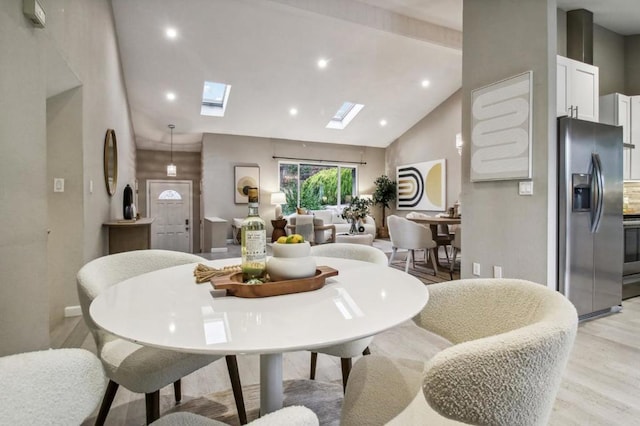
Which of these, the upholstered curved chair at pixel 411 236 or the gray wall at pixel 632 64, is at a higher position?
the gray wall at pixel 632 64

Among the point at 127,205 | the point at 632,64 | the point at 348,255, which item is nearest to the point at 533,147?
the point at 348,255

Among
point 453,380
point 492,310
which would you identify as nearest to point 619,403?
point 492,310

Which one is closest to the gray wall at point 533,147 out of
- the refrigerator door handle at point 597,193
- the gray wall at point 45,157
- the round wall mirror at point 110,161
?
the refrigerator door handle at point 597,193

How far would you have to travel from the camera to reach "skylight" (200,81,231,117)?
23.2 feet

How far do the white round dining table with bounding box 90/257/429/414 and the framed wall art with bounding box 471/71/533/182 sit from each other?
2191mm

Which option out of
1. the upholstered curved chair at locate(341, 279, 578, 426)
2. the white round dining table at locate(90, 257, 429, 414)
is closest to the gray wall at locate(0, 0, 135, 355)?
the white round dining table at locate(90, 257, 429, 414)

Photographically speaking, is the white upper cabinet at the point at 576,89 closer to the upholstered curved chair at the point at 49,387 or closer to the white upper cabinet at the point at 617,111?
the white upper cabinet at the point at 617,111

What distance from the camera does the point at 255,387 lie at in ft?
6.02

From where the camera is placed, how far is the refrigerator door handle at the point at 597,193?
2.81 metres

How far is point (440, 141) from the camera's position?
7.86m

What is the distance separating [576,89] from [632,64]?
6.81 feet

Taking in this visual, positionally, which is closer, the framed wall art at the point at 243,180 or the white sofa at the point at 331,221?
the white sofa at the point at 331,221

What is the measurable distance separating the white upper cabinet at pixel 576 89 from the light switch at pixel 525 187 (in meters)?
0.72

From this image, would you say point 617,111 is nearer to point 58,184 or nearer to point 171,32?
point 58,184
